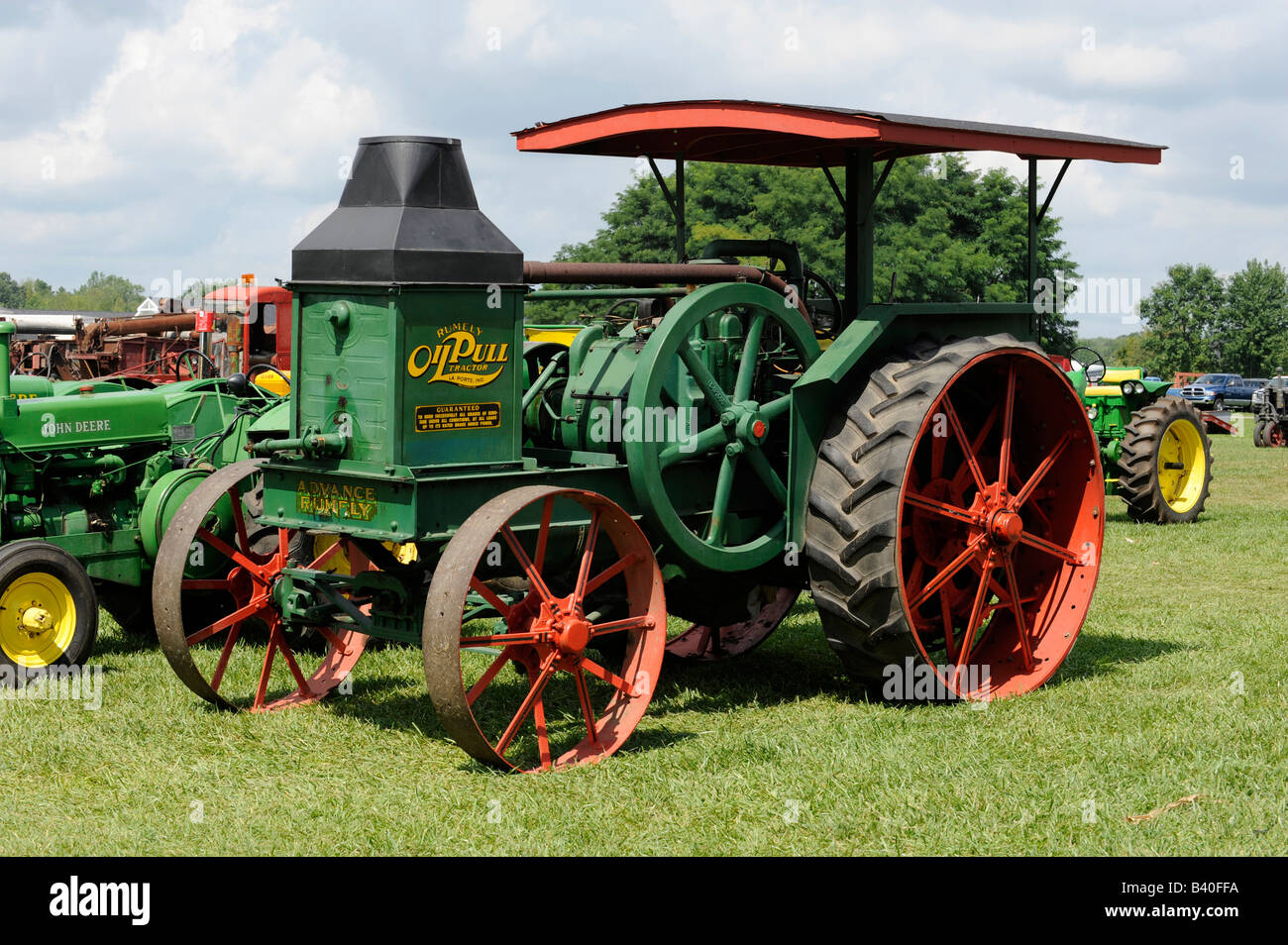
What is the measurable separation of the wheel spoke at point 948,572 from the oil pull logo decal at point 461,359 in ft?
7.26

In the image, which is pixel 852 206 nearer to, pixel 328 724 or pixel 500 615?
pixel 500 615

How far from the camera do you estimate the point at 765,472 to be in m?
6.98

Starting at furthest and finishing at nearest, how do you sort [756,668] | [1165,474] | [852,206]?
[1165,474] < [756,668] < [852,206]

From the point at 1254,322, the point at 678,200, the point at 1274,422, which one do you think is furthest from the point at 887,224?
the point at 1254,322

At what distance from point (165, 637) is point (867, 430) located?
3.25 meters

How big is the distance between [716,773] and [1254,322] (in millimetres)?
76223

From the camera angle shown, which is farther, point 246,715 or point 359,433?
point 246,715

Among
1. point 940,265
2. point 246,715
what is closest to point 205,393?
point 246,715

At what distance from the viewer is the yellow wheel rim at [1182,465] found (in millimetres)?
15391

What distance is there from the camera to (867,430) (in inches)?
265

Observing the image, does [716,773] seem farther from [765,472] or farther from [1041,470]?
[1041,470]

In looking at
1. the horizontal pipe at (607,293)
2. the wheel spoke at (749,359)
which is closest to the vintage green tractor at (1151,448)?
the horizontal pipe at (607,293)

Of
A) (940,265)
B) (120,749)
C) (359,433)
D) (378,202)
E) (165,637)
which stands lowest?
(120,749)

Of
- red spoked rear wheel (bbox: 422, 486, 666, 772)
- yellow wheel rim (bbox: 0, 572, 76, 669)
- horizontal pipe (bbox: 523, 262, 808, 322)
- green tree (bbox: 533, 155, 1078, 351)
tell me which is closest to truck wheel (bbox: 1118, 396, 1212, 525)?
horizontal pipe (bbox: 523, 262, 808, 322)
